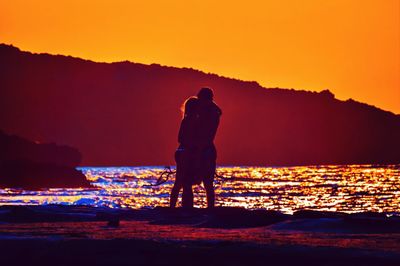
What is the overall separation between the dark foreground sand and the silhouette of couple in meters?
1.43

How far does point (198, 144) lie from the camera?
18.0 m

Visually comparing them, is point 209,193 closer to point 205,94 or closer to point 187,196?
point 187,196

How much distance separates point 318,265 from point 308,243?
208 cm

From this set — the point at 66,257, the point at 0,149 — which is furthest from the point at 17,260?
the point at 0,149

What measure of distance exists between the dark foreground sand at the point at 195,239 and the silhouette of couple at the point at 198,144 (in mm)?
1432

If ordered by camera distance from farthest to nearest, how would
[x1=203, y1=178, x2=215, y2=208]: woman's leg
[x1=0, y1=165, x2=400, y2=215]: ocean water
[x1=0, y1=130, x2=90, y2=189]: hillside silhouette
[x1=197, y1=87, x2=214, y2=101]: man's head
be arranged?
1. [x1=0, y1=130, x2=90, y2=189]: hillside silhouette
2. [x1=0, y1=165, x2=400, y2=215]: ocean water
3. [x1=203, y1=178, x2=215, y2=208]: woman's leg
4. [x1=197, y1=87, x2=214, y2=101]: man's head

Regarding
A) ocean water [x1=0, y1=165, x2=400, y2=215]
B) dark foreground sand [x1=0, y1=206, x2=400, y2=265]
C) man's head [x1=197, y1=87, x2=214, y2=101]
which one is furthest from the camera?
ocean water [x1=0, y1=165, x2=400, y2=215]

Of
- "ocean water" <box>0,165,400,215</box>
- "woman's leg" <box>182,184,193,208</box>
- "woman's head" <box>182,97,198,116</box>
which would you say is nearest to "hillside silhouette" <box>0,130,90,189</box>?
"ocean water" <box>0,165,400,215</box>

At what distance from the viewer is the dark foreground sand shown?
27.1 feet

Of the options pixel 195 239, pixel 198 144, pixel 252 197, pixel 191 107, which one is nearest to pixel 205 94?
pixel 191 107

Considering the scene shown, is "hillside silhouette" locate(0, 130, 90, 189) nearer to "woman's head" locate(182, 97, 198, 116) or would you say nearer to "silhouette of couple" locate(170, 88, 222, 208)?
"silhouette of couple" locate(170, 88, 222, 208)

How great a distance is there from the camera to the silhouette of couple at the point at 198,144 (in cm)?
1791

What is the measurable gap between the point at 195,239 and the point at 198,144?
7.70 metres

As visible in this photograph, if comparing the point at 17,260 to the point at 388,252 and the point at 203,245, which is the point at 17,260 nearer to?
the point at 203,245
